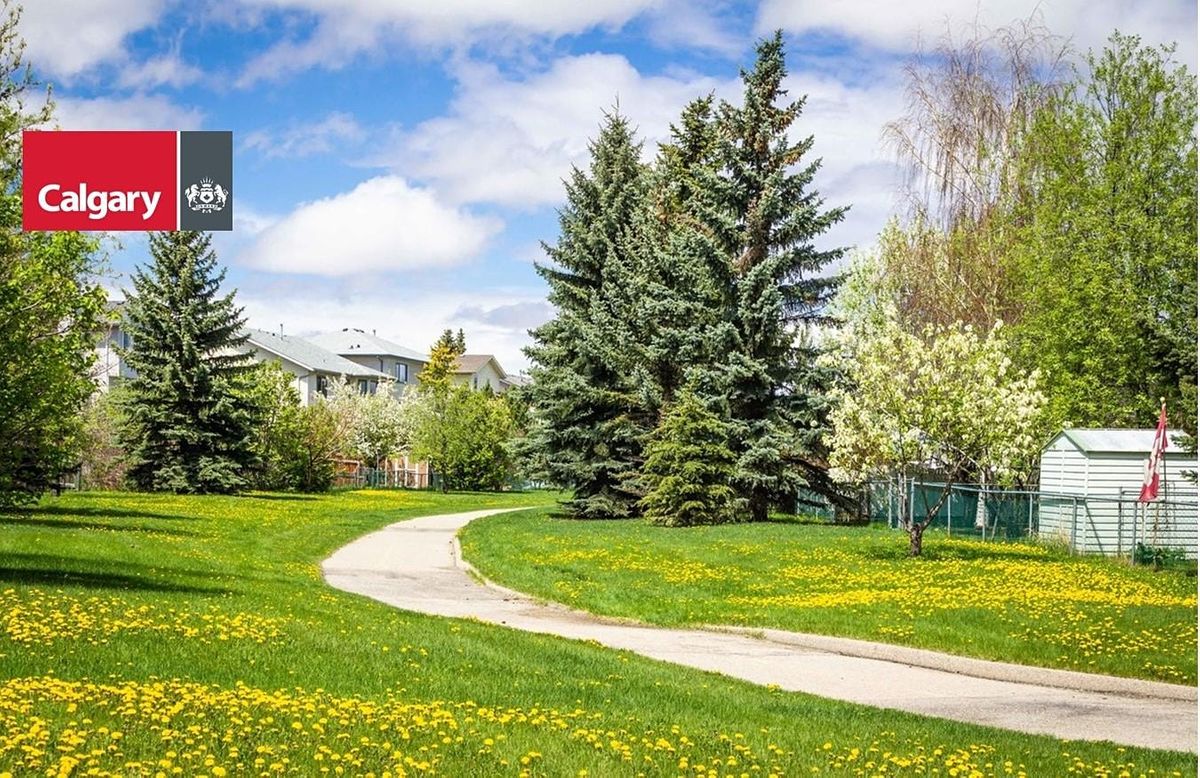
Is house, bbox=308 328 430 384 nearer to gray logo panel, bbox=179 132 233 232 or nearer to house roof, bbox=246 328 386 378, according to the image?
house roof, bbox=246 328 386 378

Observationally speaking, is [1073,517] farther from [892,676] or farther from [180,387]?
[180,387]

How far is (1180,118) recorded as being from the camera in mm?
40438

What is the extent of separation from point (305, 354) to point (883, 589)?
8394 centimetres

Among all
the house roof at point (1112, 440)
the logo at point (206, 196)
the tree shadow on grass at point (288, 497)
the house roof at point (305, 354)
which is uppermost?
the house roof at point (305, 354)

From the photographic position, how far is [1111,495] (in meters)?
32.9

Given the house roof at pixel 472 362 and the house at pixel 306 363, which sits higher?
the house roof at pixel 472 362

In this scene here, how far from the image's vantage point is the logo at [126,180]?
2253cm

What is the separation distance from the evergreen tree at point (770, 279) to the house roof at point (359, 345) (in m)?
81.7

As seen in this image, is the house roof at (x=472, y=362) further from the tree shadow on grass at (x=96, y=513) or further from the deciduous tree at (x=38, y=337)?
the deciduous tree at (x=38, y=337)

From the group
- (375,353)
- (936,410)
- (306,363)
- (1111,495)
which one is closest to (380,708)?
(936,410)

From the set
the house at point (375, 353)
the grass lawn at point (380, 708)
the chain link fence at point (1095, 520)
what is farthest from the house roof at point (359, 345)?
the grass lawn at point (380, 708)

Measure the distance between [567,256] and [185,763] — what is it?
39277mm

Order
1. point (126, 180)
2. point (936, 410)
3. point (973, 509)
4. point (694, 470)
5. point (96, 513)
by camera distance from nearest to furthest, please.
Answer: point (126, 180)
point (936, 410)
point (96, 513)
point (694, 470)
point (973, 509)

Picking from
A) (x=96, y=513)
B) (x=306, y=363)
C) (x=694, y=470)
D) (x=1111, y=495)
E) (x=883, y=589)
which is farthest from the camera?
(x=306, y=363)
